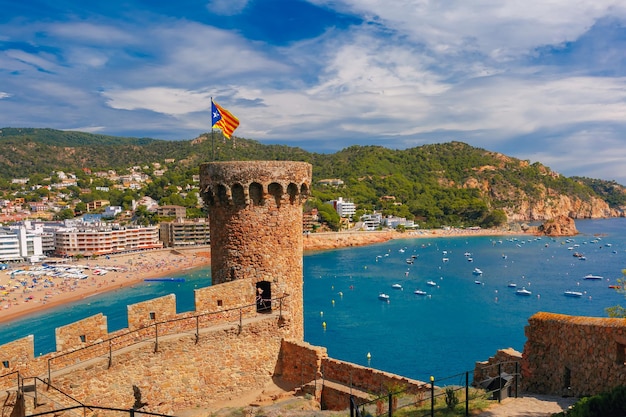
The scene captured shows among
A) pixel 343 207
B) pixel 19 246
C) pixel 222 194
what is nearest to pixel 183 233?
pixel 19 246

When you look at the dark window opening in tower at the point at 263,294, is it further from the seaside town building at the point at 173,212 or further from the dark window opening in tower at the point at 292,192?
the seaside town building at the point at 173,212

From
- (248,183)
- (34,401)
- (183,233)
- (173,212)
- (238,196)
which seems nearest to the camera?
(34,401)

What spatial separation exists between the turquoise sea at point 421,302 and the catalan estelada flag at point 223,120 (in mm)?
25533

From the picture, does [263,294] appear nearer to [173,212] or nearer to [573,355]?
[573,355]

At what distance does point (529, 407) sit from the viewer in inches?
308

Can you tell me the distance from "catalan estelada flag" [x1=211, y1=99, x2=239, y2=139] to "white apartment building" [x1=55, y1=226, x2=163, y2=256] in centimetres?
9224

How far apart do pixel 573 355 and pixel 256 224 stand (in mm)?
6746

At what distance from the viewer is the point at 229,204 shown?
37.5 feet

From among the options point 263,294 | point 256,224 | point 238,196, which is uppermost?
point 238,196

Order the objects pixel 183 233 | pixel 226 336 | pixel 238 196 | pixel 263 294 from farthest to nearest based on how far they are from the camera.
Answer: pixel 183 233, pixel 263 294, pixel 238 196, pixel 226 336

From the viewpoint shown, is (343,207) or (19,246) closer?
(19,246)

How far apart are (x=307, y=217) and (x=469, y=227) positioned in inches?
2218

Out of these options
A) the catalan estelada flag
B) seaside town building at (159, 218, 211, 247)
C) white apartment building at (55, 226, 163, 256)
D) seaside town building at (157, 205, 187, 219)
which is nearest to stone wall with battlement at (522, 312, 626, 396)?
the catalan estelada flag

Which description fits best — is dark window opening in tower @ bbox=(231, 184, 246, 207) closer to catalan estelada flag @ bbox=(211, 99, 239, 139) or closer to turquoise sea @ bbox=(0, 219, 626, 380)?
catalan estelada flag @ bbox=(211, 99, 239, 139)
